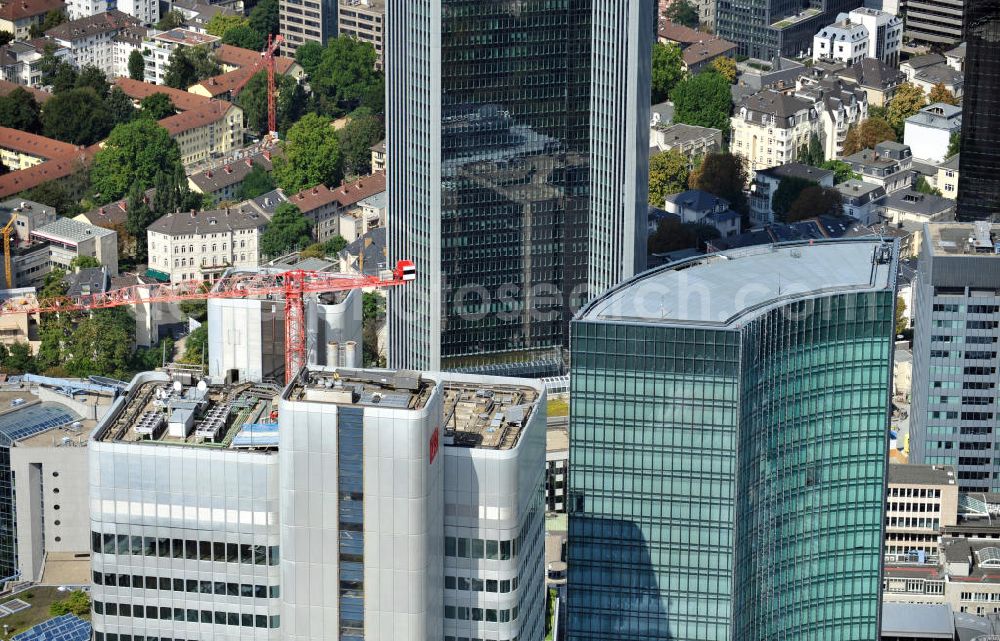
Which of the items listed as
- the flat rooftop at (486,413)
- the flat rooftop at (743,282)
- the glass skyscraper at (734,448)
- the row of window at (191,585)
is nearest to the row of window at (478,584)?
the flat rooftop at (486,413)

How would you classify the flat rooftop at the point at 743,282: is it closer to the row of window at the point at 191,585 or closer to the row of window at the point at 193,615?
the row of window at the point at 191,585

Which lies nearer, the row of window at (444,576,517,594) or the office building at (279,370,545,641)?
the office building at (279,370,545,641)

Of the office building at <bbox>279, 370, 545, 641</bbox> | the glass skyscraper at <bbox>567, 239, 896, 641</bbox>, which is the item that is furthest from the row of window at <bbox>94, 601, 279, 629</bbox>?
the glass skyscraper at <bbox>567, 239, 896, 641</bbox>

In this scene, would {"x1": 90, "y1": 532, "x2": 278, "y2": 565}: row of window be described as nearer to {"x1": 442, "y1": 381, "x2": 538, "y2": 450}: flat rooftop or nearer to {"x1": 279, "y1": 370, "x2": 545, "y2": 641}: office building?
{"x1": 279, "y1": 370, "x2": 545, "y2": 641}: office building

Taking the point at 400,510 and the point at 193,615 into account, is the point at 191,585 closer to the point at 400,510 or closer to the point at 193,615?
the point at 193,615

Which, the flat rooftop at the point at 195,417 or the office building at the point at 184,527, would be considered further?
the flat rooftop at the point at 195,417

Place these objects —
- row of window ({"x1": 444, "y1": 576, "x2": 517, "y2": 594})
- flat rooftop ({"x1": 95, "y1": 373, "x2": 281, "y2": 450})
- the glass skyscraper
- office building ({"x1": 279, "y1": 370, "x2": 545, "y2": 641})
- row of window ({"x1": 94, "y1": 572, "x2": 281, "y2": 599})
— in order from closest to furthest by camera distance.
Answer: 1. office building ({"x1": 279, "y1": 370, "x2": 545, "y2": 641})
2. row of window ({"x1": 94, "y1": 572, "x2": 281, "y2": 599})
3. flat rooftop ({"x1": 95, "y1": 373, "x2": 281, "y2": 450})
4. row of window ({"x1": 444, "y1": 576, "x2": 517, "y2": 594})
5. the glass skyscraper
